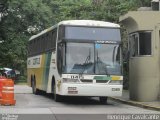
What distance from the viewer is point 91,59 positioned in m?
20.5

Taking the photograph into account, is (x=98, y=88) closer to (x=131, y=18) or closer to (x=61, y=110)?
(x=61, y=110)

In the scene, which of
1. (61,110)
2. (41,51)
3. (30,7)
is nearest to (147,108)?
(61,110)

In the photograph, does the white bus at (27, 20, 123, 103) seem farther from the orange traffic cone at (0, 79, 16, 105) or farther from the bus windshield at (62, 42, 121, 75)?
the orange traffic cone at (0, 79, 16, 105)

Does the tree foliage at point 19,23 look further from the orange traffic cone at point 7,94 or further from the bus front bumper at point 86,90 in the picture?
the bus front bumper at point 86,90

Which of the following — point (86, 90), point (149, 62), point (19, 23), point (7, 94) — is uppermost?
point (19, 23)

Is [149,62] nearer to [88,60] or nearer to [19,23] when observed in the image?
[88,60]

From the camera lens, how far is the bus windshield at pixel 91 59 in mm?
20344

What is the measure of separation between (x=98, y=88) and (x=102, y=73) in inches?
25.8

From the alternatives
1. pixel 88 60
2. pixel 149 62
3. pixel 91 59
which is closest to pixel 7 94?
pixel 88 60

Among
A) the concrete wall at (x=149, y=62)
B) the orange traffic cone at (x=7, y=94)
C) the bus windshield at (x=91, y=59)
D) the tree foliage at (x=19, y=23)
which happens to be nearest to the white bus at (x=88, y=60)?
the bus windshield at (x=91, y=59)

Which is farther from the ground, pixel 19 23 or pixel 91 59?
pixel 19 23

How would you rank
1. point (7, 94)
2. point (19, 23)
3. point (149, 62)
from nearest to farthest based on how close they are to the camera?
point (7, 94), point (149, 62), point (19, 23)

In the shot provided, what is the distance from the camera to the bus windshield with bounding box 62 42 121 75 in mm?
20344

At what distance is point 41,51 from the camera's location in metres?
27.2
